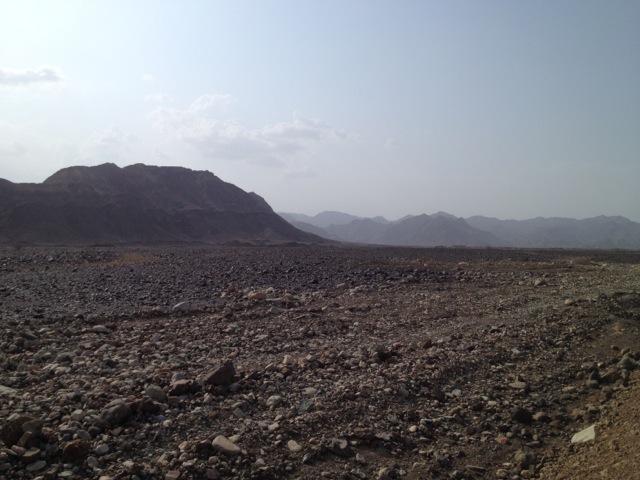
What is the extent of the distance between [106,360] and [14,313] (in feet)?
17.3

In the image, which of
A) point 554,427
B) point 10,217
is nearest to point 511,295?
point 554,427

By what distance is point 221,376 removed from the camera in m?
5.90

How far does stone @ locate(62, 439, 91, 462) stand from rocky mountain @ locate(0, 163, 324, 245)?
4367 cm

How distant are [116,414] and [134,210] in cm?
5670

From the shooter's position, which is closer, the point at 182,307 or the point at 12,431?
the point at 12,431

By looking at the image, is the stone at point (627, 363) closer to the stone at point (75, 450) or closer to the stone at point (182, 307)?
the stone at point (75, 450)

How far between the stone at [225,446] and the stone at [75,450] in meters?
1.17

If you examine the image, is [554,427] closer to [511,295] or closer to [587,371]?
[587,371]

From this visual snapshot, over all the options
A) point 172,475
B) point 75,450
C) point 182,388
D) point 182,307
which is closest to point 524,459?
point 172,475

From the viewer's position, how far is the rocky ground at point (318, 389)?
4.42 m

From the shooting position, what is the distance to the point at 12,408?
16.7 ft

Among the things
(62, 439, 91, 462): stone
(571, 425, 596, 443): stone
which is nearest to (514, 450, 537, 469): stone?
(571, 425, 596, 443): stone

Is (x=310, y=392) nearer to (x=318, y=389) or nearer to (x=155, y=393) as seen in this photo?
(x=318, y=389)

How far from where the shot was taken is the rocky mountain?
46.6 metres
